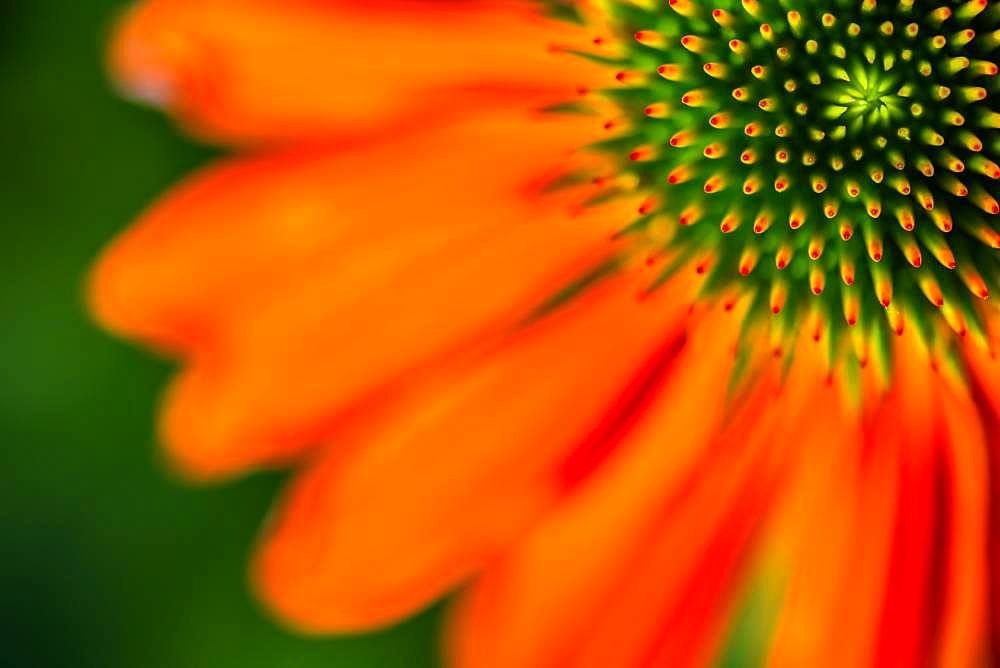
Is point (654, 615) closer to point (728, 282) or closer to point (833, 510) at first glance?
point (833, 510)

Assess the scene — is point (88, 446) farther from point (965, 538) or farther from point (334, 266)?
point (965, 538)

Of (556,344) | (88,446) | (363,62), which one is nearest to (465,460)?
(556,344)

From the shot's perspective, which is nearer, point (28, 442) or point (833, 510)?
point (833, 510)

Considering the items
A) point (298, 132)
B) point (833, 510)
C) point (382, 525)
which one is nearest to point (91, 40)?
point (298, 132)

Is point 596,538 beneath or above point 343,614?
above

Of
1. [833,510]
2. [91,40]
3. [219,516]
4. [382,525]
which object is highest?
[91,40]

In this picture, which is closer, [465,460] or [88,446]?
[465,460]
